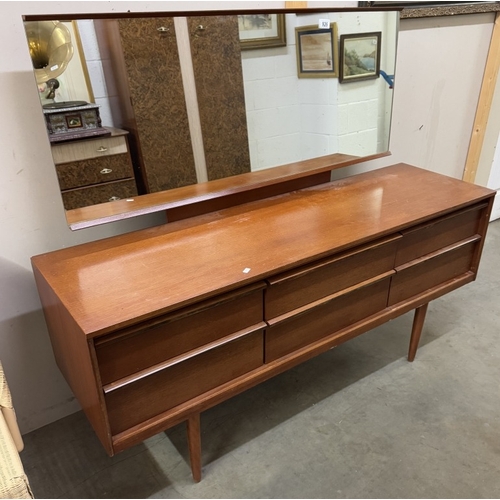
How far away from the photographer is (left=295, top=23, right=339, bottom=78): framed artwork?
1.62m

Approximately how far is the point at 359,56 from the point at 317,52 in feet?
0.77

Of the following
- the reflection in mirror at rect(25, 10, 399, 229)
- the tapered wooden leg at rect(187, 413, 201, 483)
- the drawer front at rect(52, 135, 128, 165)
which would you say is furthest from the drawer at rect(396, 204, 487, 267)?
the drawer front at rect(52, 135, 128, 165)

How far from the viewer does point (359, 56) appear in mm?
1826

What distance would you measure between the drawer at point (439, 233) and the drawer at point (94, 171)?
906 mm

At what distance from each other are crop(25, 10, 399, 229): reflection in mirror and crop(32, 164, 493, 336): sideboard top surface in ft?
0.54

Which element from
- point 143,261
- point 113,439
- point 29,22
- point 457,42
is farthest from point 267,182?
point 457,42

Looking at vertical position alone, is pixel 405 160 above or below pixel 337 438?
above

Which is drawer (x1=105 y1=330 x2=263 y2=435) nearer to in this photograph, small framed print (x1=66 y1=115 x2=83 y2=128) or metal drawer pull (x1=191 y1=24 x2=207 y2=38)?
small framed print (x1=66 y1=115 x2=83 y2=128)

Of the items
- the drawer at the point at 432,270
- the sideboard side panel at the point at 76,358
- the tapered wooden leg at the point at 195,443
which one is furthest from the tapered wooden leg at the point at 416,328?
the sideboard side panel at the point at 76,358

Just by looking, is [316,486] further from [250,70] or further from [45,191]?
[250,70]

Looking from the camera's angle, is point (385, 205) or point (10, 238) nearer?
point (10, 238)

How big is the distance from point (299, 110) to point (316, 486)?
1308 mm

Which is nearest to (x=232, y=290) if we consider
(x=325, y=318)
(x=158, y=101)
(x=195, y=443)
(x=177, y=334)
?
(x=177, y=334)

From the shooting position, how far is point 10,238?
1.37 m
